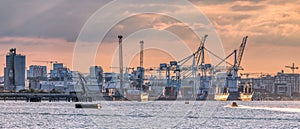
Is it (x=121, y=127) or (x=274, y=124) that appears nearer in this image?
(x=121, y=127)

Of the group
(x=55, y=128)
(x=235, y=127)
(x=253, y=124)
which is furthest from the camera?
(x=253, y=124)

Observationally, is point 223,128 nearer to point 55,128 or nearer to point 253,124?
point 253,124

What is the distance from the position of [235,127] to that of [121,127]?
16529 mm

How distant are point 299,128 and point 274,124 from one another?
11866 millimetres

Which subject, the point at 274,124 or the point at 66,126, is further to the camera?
the point at 274,124

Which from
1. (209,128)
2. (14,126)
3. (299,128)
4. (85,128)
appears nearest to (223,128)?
(209,128)

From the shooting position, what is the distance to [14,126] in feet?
360

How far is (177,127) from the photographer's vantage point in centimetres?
11188

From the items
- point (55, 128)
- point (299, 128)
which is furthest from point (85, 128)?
point (299, 128)

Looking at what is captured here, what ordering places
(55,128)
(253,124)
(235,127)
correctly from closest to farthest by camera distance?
(55,128)
(235,127)
(253,124)

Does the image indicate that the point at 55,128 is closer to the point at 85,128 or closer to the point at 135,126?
the point at 85,128

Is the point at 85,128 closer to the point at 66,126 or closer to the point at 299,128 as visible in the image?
the point at 66,126

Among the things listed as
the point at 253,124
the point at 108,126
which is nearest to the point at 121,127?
the point at 108,126

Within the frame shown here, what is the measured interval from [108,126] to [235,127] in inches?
696
